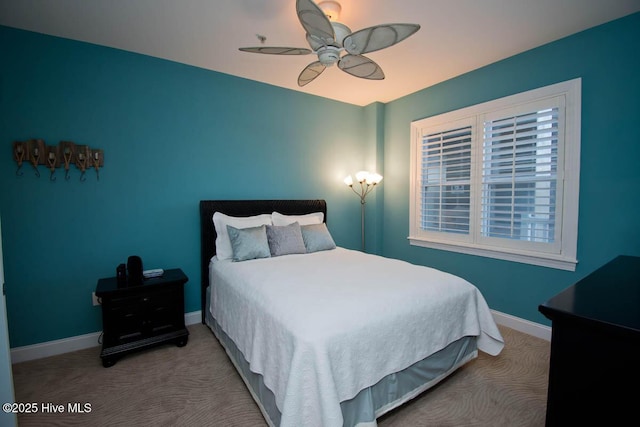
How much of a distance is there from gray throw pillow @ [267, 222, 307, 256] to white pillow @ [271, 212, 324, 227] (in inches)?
7.8

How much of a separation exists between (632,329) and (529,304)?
2.46 metres

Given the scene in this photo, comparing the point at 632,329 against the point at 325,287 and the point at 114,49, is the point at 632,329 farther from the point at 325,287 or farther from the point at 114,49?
the point at 114,49

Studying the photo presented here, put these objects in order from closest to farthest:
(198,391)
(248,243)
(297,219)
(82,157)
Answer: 1. (198,391)
2. (82,157)
3. (248,243)
4. (297,219)

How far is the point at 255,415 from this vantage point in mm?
1775

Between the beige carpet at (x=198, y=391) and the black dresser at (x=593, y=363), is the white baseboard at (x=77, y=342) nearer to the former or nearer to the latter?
the beige carpet at (x=198, y=391)

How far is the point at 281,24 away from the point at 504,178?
259 cm

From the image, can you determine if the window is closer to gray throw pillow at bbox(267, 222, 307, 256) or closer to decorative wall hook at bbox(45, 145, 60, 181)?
gray throw pillow at bbox(267, 222, 307, 256)

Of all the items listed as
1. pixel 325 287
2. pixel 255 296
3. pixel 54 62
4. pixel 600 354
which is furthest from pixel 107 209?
pixel 600 354

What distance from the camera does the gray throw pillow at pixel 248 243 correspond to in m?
2.75

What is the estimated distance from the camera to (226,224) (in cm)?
298

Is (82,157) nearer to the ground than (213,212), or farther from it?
farther from it

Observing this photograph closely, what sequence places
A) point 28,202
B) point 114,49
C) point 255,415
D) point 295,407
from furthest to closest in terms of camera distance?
1. point 114,49
2. point 28,202
3. point 255,415
4. point 295,407

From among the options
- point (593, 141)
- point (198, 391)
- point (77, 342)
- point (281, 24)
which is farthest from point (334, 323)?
point (593, 141)

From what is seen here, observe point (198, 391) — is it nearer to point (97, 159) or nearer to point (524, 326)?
point (97, 159)
